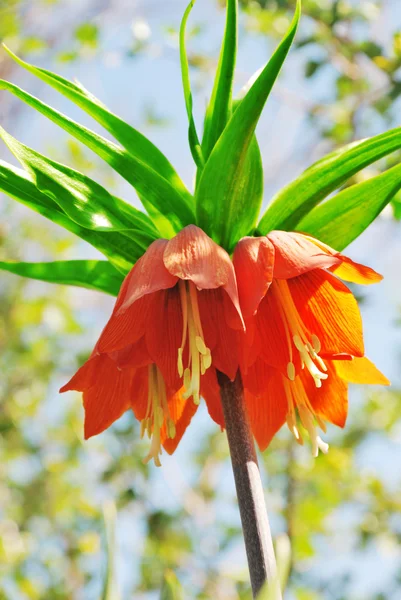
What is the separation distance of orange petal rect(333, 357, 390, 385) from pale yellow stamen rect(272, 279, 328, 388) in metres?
0.03

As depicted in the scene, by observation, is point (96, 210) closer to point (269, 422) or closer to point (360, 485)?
point (269, 422)

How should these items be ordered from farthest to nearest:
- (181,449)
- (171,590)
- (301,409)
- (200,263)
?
(181,449), (301,409), (200,263), (171,590)

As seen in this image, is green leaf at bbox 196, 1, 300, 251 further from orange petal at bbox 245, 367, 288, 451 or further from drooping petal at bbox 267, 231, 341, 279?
orange petal at bbox 245, 367, 288, 451

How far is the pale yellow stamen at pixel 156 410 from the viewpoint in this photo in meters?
0.74

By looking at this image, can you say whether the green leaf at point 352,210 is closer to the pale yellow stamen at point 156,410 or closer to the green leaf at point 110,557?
the pale yellow stamen at point 156,410

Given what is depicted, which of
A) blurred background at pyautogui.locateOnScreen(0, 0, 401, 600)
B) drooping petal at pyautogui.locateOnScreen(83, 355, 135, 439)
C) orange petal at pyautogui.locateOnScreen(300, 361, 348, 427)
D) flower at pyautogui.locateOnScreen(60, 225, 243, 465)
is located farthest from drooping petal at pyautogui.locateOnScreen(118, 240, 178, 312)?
blurred background at pyautogui.locateOnScreen(0, 0, 401, 600)

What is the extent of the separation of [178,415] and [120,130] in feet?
0.97

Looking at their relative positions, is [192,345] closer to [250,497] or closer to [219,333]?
[219,333]

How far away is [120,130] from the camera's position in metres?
0.74

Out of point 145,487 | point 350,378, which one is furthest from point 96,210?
point 145,487

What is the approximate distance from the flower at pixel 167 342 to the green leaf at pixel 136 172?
0.04 metres

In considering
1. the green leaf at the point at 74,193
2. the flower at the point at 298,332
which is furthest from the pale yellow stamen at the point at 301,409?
the green leaf at the point at 74,193

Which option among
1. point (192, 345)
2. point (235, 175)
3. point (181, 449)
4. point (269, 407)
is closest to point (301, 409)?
point (269, 407)

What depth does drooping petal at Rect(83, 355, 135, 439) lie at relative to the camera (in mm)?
743
